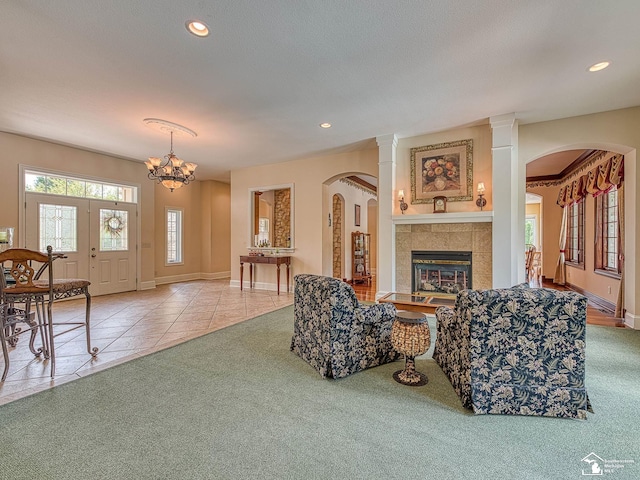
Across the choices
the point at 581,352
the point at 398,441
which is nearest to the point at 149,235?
the point at 398,441

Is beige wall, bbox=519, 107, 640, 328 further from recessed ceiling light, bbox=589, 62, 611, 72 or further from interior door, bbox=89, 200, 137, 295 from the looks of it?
interior door, bbox=89, 200, 137, 295

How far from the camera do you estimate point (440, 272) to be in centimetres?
516

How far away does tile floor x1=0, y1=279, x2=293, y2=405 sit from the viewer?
276cm

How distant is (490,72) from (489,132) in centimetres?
172

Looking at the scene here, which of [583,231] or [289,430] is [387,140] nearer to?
[289,430]

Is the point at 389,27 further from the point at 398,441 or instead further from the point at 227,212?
the point at 227,212

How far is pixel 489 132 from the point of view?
481 cm

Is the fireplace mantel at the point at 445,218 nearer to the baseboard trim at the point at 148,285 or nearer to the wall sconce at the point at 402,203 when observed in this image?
the wall sconce at the point at 402,203

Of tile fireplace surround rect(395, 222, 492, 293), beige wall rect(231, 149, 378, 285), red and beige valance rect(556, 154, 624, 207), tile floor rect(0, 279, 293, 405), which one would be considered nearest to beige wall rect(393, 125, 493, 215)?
tile fireplace surround rect(395, 222, 492, 293)

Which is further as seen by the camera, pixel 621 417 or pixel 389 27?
pixel 389 27

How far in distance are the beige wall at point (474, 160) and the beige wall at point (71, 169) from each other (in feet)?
19.7

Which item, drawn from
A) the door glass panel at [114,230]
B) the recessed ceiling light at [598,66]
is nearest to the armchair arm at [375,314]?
the recessed ceiling light at [598,66]

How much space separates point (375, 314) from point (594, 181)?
591cm

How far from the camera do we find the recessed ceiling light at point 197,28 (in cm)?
254
